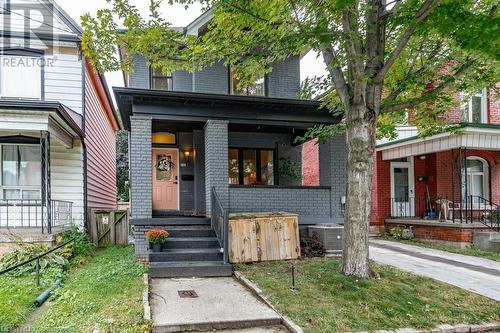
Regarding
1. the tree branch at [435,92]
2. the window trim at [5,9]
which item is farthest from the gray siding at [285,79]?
the window trim at [5,9]

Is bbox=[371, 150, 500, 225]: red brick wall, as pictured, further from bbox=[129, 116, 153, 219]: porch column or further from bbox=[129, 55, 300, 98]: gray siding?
bbox=[129, 116, 153, 219]: porch column

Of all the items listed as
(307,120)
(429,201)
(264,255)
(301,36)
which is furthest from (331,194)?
(429,201)

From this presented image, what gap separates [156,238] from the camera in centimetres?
823

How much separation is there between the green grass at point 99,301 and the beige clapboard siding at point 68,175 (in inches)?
126

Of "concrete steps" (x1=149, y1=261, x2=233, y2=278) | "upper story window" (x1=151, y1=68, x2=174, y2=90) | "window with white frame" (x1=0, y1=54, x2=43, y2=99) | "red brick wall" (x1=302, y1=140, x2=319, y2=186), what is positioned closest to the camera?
"concrete steps" (x1=149, y1=261, x2=233, y2=278)

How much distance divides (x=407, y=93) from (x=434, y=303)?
5.79m

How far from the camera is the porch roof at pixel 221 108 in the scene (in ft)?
30.7

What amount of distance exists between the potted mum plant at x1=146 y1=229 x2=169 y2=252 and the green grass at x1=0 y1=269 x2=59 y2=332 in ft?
6.61

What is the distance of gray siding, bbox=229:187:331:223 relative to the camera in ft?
32.9

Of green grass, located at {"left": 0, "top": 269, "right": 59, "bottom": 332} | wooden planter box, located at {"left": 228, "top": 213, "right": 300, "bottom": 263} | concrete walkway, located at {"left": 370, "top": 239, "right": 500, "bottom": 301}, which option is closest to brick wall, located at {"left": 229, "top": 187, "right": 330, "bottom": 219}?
wooden planter box, located at {"left": 228, "top": 213, "right": 300, "bottom": 263}

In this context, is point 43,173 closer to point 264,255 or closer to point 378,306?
point 264,255

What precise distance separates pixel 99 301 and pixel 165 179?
21.0 ft

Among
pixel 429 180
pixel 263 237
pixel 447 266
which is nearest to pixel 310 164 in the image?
pixel 429 180

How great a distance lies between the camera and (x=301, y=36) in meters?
6.27
